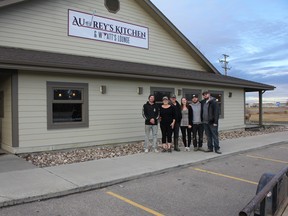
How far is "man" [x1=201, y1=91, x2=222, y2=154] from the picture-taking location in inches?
376

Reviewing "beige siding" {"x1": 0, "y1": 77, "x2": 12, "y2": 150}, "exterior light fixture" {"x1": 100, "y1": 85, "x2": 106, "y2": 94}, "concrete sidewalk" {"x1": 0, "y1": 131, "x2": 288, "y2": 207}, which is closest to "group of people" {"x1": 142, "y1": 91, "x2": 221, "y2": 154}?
"concrete sidewalk" {"x1": 0, "y1": 131, "x2": 288, "y2": 207}

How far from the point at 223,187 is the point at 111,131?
5.64 metres

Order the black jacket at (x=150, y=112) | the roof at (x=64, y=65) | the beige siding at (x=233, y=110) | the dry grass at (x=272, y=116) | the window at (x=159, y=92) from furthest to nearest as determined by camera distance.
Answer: the dry grass at (x=272, y=116)
the beige siding at (x=233, y=110)
the window at (x=159, y=92)
the black jacket at (x=150, y=112)
the roof at (x=64, y=65)

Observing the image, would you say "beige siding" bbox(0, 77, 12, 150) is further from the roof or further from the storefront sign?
the storefront sign

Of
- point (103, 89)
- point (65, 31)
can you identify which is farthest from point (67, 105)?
point (65, 31)

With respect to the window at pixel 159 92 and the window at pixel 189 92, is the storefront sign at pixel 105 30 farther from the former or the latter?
the window at pixel 189 92

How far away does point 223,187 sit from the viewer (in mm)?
6262

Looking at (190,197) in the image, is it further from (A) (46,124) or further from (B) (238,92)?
(B) (238,92)

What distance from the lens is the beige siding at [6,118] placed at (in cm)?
911

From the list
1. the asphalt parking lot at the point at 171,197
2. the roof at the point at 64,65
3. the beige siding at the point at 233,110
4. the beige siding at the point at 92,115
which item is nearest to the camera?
the asphalt parking lot at the point at 171,197

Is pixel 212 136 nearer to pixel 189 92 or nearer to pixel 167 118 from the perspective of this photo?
pixel 167 118

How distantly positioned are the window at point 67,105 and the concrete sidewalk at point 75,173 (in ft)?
5.89

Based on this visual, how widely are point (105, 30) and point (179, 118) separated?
5136mm

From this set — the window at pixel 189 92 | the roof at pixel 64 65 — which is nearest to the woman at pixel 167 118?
the roof at pixel 64 65
